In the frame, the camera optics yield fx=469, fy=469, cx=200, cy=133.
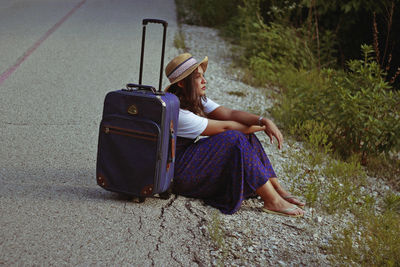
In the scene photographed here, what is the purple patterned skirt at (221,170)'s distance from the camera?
3.56 meters

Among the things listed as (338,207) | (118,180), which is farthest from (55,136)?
(338,207)

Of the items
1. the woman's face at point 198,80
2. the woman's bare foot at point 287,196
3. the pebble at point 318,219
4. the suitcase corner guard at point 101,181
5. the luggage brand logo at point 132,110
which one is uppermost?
the woman's face at point 198,80

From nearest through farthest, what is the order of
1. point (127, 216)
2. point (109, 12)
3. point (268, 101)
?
point (127, 216), point (268, 101), point (109, 12)

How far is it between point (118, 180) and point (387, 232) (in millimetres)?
2024

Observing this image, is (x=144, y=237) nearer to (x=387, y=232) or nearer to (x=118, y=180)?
(x=118, y=180)

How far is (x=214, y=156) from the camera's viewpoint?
3613 millimetres

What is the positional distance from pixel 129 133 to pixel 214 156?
716 mm

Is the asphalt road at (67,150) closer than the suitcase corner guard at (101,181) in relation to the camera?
Yes

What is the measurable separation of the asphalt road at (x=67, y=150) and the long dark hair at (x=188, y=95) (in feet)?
2.51

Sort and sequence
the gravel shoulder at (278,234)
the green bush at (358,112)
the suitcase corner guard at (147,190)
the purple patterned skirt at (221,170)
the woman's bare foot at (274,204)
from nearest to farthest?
1. the gravel shoulder at (278,234)
2. the suitcase corner guard at (147,190)
3. the purple patterned skirt at (221,170)
4. the woman's bare foot at (274,204)
5. the green bush at (358,112)

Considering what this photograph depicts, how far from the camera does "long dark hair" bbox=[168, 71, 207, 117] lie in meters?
3.60

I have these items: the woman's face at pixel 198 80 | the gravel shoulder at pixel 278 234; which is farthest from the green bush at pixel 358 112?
the woman's face at pixel 198 80

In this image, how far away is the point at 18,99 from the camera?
5.84m

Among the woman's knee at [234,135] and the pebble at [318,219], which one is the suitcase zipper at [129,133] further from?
the pebble at [318,219]
